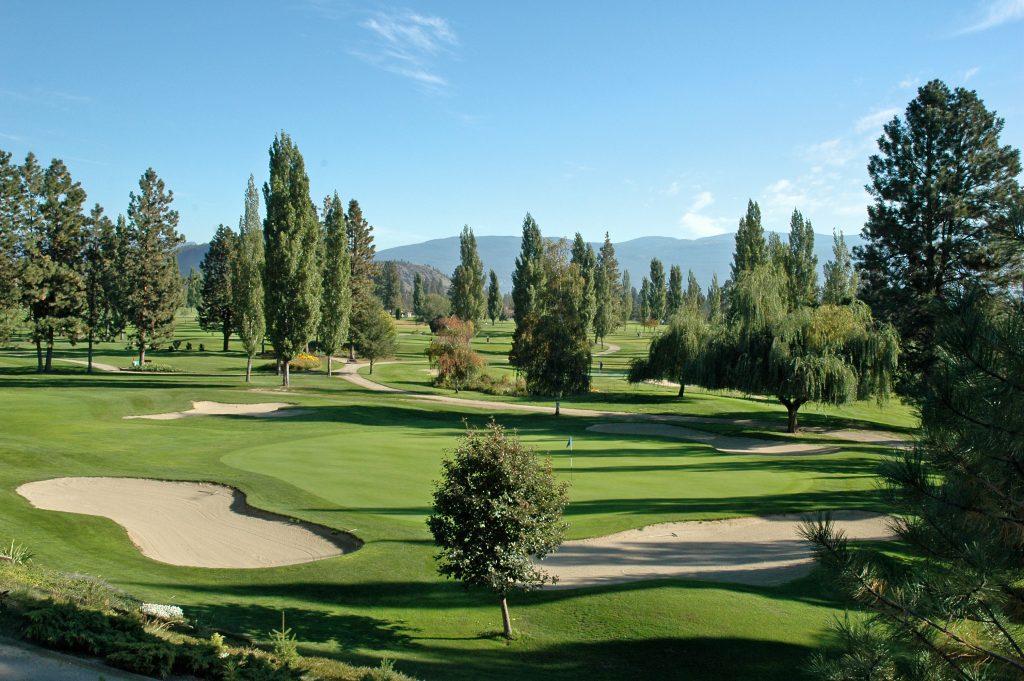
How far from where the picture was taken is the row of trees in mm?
55469

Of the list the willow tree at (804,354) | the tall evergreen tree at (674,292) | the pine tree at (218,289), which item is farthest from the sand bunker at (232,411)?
the tall evergreen tree at (674,292)

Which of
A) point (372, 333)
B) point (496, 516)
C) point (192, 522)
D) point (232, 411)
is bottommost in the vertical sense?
point (192, 522)

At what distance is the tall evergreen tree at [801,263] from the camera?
7786cm

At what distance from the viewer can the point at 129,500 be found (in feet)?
72.4

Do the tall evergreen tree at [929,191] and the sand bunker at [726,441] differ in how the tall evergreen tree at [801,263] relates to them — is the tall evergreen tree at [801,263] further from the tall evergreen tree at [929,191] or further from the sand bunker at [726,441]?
the sand bunker at [726,441]

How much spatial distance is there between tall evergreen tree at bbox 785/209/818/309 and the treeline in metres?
41.7

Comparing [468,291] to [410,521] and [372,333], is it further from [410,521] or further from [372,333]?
[410,521]

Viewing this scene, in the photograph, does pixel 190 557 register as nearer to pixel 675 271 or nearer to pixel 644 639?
pixel 644 639

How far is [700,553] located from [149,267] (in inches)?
2877

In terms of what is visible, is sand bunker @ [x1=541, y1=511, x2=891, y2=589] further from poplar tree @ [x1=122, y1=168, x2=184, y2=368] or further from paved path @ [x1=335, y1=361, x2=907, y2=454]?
poplar tree @ [x1=122, y1=168, x2=184, y2=368]

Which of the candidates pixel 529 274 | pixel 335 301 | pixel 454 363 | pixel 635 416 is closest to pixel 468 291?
pixel 529 274

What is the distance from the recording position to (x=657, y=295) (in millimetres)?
145000

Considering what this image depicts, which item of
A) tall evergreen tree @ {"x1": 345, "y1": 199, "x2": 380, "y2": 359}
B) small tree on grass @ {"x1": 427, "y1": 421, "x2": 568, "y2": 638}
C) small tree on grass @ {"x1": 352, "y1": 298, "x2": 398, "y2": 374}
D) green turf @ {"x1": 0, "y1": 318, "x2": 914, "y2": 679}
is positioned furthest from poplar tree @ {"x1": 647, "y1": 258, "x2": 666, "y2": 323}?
small tree on grass @ {"x1": 427, "y1": 421, "x2": 568, "y2": 638}

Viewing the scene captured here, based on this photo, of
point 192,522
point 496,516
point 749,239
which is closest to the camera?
point 496,516
